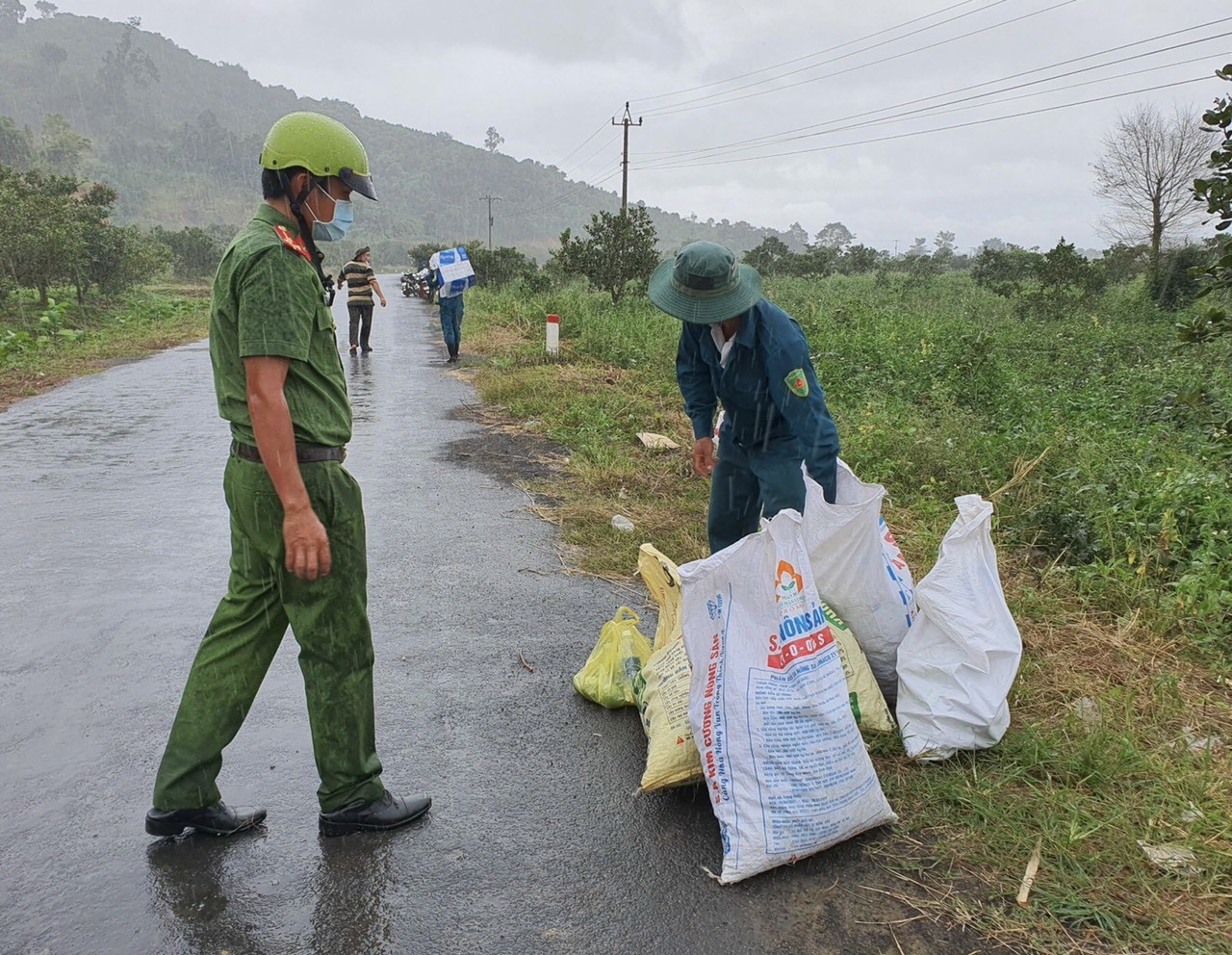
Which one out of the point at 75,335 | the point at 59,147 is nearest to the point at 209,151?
the point at 59,147

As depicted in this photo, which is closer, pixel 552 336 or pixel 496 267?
pixel 552 336

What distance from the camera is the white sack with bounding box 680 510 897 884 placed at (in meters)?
2.18

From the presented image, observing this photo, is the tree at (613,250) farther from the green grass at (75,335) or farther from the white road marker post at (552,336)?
the green grass at (75,335)

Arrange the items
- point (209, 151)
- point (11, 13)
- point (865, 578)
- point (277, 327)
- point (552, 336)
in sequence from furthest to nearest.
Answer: point (11, 13), point (209, 151), point (552, 336), point (865, 578), point (277, 327)

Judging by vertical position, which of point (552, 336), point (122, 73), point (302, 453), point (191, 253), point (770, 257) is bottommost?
point (552, 336)

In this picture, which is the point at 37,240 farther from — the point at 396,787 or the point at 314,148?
the point at 396,787

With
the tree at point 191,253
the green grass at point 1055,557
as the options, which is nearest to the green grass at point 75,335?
the green grass at point 1055,557

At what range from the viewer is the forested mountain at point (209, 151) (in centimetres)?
9700

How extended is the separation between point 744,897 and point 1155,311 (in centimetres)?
1920

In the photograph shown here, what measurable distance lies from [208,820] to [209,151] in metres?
126

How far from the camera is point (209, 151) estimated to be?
358ft

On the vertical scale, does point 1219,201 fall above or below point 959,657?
above

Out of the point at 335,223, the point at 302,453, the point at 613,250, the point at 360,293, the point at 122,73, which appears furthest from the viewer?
the point at 122,73

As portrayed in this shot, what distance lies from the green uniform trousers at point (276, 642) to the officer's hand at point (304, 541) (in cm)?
8
